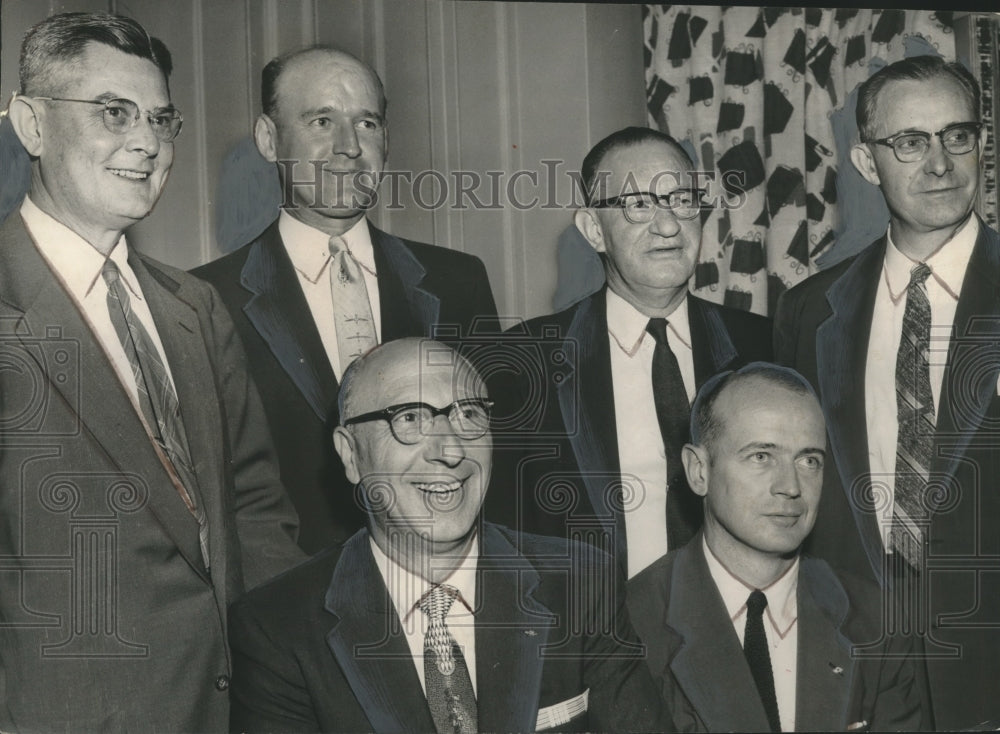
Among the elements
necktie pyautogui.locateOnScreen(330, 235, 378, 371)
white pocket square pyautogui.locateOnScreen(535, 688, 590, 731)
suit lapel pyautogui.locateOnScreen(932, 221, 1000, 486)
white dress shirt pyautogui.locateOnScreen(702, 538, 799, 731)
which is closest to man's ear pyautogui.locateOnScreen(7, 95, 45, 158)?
necktie pyautogui.locateOnScreen(330, 235, 378, 371)

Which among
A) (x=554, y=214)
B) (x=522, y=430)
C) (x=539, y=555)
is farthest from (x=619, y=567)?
(x=554, y=214)

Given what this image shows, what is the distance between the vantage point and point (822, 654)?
3398 mm

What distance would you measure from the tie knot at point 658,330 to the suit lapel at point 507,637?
0.69m

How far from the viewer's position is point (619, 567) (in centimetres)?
342

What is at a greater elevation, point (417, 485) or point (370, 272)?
point (370, 272)

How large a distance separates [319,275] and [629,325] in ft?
2.79

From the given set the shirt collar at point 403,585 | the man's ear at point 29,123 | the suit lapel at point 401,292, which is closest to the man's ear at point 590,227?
the suit lapel at point 401,292

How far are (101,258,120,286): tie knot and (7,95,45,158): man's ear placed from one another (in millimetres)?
330

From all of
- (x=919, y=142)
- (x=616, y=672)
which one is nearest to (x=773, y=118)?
(x=919, y=142)

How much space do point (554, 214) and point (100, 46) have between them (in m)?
1.26

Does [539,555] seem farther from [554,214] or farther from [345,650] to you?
[554,214]

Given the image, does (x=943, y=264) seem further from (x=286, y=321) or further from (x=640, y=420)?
(x=286, y=321)

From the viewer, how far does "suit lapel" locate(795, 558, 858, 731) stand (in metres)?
3.36

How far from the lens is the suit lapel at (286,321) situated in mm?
3357
